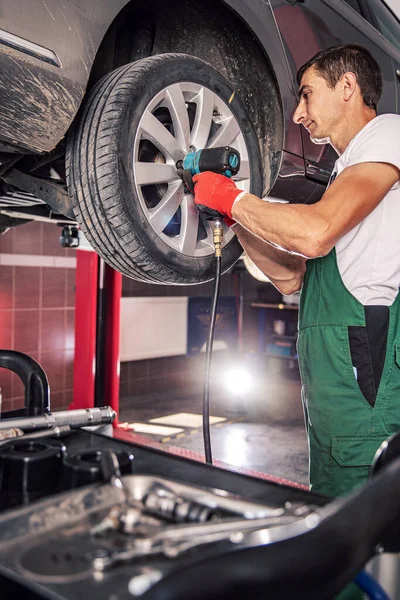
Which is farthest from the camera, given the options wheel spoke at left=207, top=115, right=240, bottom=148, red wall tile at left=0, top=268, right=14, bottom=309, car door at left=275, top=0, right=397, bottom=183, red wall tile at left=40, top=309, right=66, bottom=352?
red wall tile at left=40, top=309, right=66, bottom=352

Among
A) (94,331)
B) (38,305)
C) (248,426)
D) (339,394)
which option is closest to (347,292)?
(339,394)

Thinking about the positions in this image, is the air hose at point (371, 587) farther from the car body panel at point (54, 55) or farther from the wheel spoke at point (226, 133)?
the wheel spoke at point (226, 133)

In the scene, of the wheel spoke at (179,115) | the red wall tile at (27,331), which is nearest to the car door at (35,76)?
the wheel spoke at (179,115)

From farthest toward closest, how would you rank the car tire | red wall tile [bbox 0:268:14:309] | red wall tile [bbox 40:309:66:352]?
red wall tile [bbox 40:309:66:352] < red wall tile [bbox 0:268:14:309] < the car tire

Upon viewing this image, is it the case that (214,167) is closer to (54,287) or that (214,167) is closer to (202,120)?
(202,120)

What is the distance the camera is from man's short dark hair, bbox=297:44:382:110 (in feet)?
4.52

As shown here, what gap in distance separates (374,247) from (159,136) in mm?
569

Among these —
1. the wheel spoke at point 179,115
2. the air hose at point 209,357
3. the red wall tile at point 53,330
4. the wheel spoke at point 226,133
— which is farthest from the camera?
the red wall tile at point 53,330

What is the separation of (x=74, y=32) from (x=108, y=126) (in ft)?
0.66

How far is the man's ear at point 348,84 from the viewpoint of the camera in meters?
1.37

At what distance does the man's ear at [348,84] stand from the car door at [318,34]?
0.35m

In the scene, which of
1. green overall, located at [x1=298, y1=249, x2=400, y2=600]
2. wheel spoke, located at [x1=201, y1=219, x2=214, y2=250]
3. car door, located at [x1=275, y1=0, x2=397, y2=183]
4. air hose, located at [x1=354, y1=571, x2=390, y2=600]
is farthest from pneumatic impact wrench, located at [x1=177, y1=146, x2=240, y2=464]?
air hose, located at [x1=354, y1=571, x2=390, y2=600]

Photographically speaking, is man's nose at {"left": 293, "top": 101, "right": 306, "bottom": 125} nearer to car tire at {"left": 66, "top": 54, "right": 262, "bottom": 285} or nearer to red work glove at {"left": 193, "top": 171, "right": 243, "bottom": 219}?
car tire at {"left": 66, "top": 54, "right": 262, "bottom": 285}

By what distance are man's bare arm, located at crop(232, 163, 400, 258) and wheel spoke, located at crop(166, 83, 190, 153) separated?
1.07 ft
